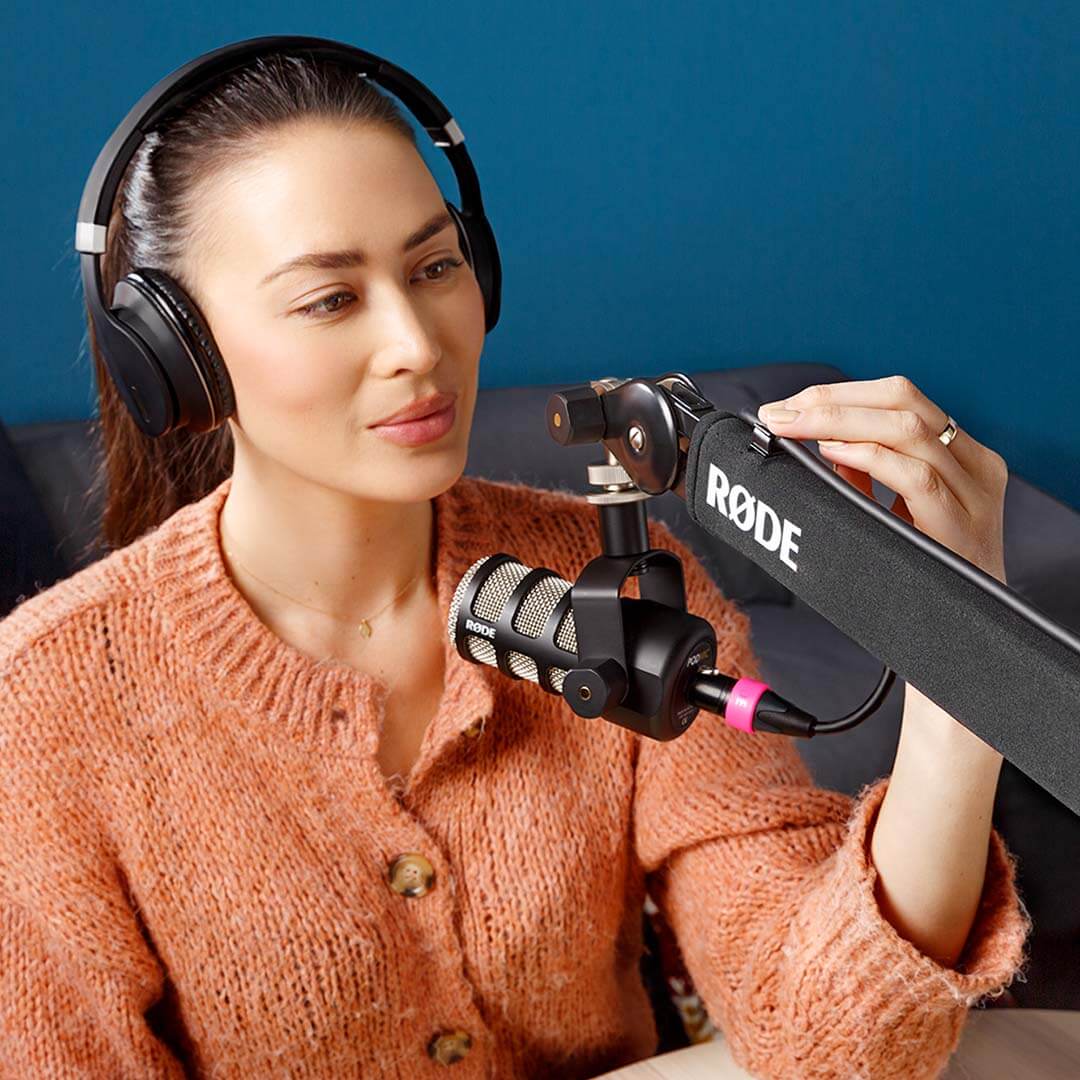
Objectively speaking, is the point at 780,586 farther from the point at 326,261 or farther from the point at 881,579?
the point at 881,579

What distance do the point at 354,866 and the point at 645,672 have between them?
44cm

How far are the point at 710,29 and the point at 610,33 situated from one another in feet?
0.67

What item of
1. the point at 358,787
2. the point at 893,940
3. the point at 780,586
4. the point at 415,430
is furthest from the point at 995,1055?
the point at 780,586

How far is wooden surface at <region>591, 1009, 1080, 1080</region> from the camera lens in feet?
3.50

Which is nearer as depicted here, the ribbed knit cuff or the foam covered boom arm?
the foam covered boom arm

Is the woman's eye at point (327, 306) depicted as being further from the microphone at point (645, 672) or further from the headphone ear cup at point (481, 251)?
the microphone at point (645, 672)

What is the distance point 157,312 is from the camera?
1032mm

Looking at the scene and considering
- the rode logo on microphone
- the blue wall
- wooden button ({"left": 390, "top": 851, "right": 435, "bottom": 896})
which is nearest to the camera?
the rode logo on microphone

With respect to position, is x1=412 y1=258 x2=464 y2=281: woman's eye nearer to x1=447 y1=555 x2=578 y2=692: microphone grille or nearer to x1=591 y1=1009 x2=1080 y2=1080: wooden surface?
x1=447 y1=555 x2=578 y2=692: microphone grille

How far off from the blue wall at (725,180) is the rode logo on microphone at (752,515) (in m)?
1.87

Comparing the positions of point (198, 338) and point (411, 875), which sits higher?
point (198, 338)

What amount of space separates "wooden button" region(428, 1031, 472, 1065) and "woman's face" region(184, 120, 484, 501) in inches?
17.6

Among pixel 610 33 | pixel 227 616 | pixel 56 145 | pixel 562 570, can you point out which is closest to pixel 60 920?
pixel 227 616

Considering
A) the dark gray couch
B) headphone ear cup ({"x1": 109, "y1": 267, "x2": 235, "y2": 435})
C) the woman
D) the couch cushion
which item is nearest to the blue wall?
the dark gray couch
